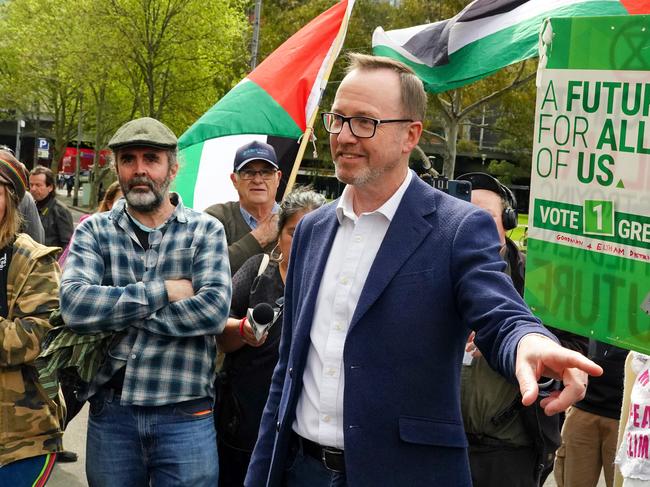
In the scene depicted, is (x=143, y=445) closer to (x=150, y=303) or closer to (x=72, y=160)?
(x=150, y=303)

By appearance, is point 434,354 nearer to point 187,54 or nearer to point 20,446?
point 20,446

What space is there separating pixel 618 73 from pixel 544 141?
0.34 meters

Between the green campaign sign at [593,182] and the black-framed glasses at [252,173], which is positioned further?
the black-framed glasses at [252,173]

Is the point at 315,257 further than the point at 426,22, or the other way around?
the point at 426,22

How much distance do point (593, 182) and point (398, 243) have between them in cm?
61

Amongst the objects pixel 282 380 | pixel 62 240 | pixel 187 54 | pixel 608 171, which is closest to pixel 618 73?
pixel 608 171

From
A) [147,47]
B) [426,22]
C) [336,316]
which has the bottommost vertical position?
[336,316]

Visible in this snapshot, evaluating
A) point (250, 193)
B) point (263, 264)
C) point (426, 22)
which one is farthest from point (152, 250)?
point (426, 22)

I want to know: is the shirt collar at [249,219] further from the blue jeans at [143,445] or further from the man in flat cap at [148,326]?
the blue jeans at [143,445]

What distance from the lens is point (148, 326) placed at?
377 cm

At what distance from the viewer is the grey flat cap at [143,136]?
4.01 meters

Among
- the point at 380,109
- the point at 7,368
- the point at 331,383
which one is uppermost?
the point at 380,109

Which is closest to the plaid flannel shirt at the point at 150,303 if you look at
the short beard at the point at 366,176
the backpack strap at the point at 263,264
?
the backpack strap at the point at 263,264

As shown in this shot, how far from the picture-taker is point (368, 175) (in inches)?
114
